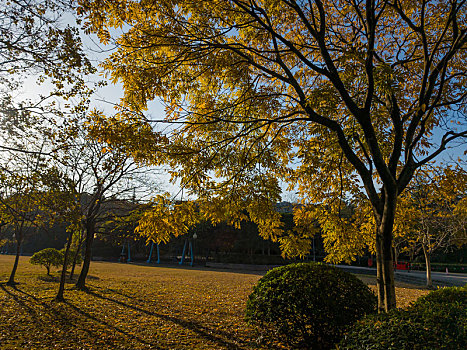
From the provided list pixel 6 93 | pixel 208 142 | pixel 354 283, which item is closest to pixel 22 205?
pixel 6 93

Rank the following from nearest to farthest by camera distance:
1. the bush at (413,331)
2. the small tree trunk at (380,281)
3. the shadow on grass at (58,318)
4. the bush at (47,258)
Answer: the bush at (413,331)
the small tree trunk at (380,281)
the shadow on grass at (58,318)
the bush at (47,258)

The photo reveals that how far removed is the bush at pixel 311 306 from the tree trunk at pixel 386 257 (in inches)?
12.1

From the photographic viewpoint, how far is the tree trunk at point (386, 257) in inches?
178

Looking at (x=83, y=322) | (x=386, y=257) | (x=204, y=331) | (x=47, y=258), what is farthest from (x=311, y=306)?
(x=47, y=258)

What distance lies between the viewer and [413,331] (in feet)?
8.69

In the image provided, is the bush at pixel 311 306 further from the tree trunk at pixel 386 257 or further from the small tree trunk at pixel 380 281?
the tree trunk at pixel 386 257

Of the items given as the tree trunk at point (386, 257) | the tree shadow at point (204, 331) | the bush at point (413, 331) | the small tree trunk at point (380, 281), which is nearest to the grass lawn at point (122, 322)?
the tree shadow at point (204, 331)

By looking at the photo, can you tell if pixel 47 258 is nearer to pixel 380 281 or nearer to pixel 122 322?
pixel 122 322

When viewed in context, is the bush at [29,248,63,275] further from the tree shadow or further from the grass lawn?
the tree shadow

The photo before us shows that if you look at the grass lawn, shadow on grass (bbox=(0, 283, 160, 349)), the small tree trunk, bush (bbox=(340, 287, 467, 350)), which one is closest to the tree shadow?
the grass lawn

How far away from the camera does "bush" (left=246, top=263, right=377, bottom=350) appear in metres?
4.53

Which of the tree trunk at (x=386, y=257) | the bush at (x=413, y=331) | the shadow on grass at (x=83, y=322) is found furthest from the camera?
the shadow on grass at (x=83, y=322)

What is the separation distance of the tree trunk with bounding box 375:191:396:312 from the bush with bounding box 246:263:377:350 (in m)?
0.31

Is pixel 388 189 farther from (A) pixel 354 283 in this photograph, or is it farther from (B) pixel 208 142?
(B) pixel 208 142
